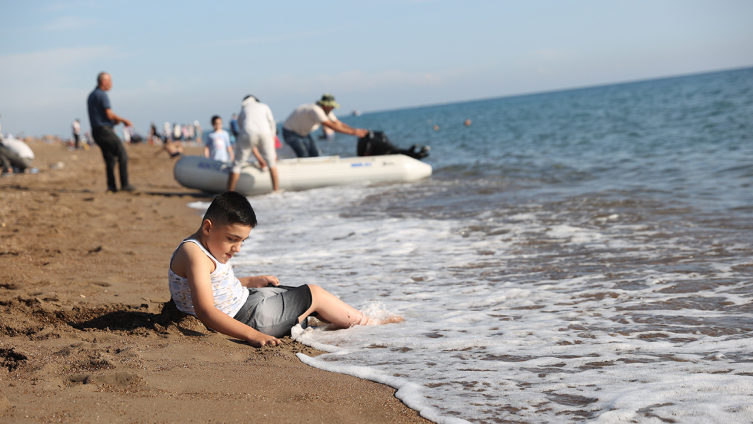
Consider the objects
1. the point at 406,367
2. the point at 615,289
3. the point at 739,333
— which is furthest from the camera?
the point at 615,289

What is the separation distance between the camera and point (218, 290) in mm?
3197

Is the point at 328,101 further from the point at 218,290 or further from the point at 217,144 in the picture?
the point at 218,290

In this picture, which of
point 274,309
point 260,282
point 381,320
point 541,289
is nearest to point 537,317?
point 541,289

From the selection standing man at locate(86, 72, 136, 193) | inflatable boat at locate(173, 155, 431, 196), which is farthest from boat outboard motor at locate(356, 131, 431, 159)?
standing man at locate(86, 72, 136, 193)

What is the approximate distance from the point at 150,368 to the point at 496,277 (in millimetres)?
2931

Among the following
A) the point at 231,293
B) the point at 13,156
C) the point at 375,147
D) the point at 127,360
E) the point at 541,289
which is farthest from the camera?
the point at 13,156

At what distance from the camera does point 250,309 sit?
Answer: 3.33 m

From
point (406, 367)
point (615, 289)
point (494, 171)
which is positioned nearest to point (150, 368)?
point (406, 367)

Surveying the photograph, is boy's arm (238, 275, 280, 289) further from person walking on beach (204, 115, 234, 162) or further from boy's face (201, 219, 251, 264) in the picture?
person walking on beach (204, 115, 234, 162)

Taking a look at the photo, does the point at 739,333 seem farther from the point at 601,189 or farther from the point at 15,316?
the point at 601,189

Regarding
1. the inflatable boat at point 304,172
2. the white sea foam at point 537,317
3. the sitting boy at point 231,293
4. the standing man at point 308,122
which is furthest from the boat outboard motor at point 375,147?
the sitting boy at point 231,293

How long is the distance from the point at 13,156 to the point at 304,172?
26.8ft

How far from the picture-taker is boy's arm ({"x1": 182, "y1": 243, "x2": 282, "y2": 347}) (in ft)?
10.0

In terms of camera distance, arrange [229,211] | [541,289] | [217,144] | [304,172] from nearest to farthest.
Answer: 1. [229,211]
2. [541,289]
3. [304,172]
4. [217,144]
